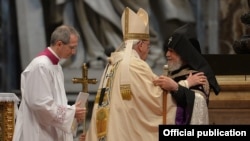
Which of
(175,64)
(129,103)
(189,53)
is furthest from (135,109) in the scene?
(189,53)

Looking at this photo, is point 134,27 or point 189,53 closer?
point 189,53

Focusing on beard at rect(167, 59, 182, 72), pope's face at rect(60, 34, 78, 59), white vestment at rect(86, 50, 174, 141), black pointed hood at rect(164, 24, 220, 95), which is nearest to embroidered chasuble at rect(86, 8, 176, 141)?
white vestment at rect(86, 50, 174, 141)

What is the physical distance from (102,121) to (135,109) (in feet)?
1.11

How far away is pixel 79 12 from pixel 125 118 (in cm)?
453

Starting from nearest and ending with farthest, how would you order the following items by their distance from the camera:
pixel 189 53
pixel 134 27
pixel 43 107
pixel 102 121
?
pixel 43 107
pixel 189 53
pixel 102 121
pixel 134 27

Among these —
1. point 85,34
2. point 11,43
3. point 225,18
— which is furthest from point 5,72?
point 225,18

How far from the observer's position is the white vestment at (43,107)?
550 cm

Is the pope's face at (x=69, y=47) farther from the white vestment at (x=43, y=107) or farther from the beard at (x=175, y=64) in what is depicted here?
the beard at (x=175, y=64)

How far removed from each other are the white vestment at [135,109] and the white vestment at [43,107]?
1.09 feet

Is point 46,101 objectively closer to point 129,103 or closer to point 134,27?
point 129,103

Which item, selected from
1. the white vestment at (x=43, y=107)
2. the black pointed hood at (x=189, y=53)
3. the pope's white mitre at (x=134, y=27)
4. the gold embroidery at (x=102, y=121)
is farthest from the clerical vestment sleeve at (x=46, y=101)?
the black pointed hood at (x=189, y=53)

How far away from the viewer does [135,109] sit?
568cm

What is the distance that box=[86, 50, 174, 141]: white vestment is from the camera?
565cm

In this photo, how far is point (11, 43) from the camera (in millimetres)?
10055
